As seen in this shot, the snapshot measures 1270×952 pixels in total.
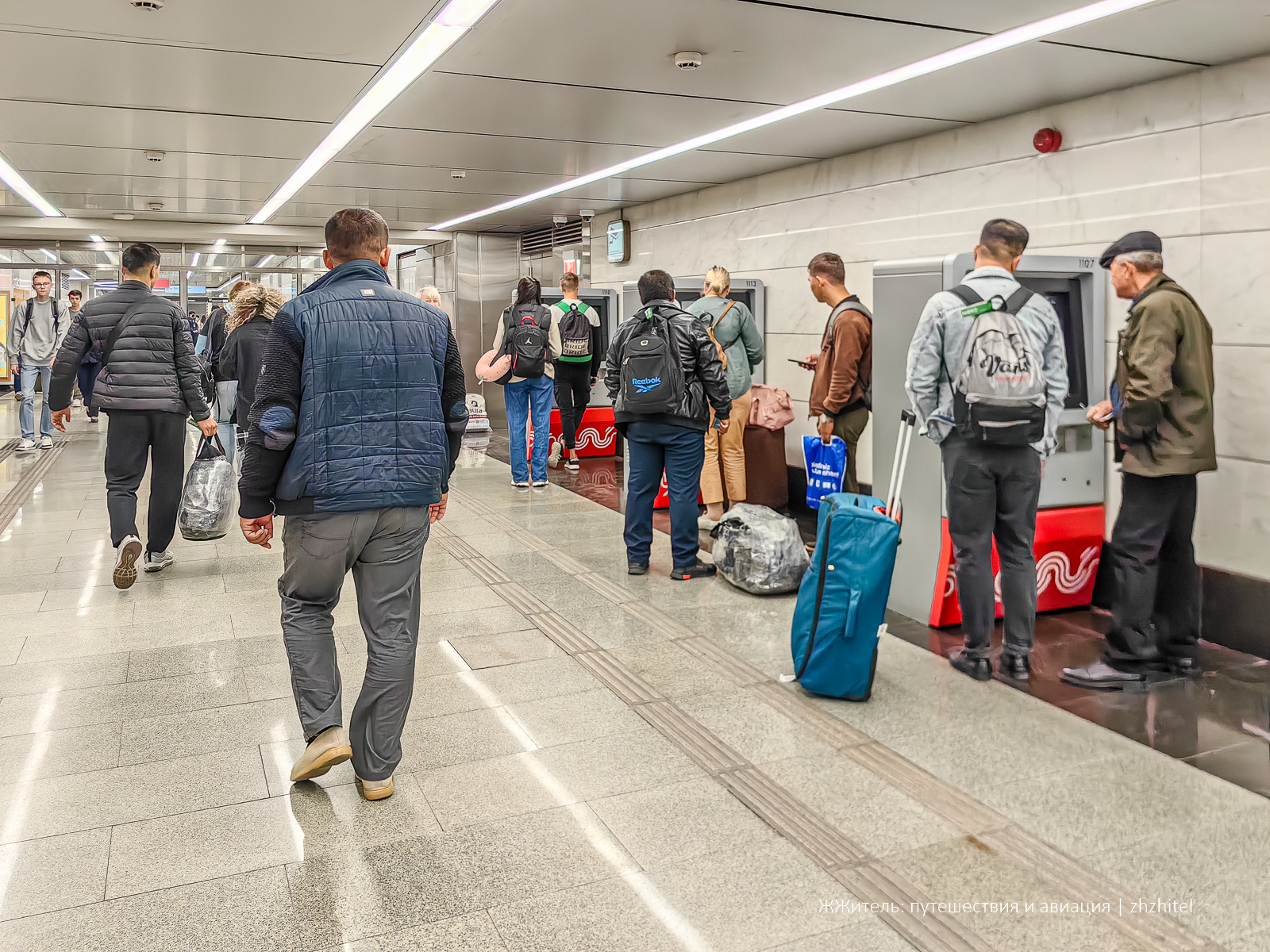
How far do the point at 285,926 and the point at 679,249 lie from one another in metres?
8.13

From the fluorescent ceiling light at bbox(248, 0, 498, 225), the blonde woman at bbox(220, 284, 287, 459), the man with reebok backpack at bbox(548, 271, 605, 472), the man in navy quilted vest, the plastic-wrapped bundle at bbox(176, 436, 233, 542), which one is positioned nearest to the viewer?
the man in navy quilted vest

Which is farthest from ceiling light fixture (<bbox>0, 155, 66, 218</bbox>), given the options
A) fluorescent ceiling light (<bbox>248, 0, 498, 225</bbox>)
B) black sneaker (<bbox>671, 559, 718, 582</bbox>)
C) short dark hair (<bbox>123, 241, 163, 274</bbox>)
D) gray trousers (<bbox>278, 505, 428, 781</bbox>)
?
gray trousers (<bbox>278, 505, 428, 781</bbox>)

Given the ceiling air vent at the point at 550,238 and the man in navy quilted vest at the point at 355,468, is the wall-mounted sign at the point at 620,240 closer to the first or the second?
the ceiling air vent at the point at 550,238

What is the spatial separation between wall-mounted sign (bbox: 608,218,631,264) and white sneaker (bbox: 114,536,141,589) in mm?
6649

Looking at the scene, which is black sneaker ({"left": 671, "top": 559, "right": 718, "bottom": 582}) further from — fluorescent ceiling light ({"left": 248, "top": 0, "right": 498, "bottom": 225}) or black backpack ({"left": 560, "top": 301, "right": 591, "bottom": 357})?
black backpack ({"left": 560, "top": 301, "right": 591, "bottom": 357})

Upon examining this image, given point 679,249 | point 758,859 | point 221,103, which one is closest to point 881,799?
point 758,859

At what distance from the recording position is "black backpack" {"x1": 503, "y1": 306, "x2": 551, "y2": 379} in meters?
7.79

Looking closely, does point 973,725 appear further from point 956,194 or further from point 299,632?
point 956,194

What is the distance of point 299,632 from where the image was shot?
9.45 ft

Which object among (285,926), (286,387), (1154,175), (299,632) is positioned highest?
(1154,175)

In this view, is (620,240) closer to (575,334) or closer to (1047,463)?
(575,334)

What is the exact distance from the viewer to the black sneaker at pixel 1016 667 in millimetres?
3920

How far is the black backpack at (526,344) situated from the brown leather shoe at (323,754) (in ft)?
16.8

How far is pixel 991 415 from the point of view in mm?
3719
